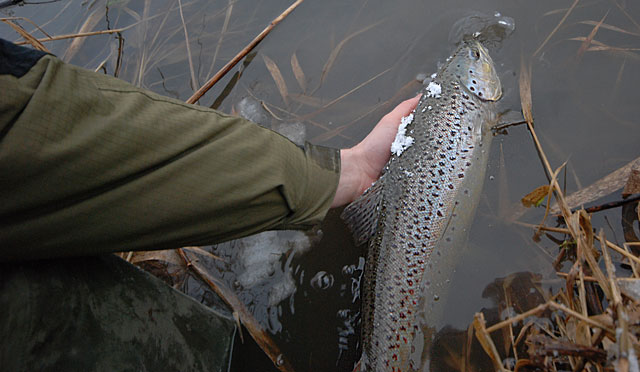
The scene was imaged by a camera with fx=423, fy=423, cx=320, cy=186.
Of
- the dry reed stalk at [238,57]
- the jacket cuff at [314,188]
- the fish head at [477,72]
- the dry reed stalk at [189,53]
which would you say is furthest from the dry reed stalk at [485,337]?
the dry reed stalk at [189,53]

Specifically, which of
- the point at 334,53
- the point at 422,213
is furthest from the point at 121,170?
the point at 334,53

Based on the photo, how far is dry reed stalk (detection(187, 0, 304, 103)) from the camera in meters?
2.99

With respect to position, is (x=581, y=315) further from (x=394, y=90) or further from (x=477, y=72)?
(x=394, y=90)

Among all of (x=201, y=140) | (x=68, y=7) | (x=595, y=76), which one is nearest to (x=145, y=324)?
A: (x=201, y=140)

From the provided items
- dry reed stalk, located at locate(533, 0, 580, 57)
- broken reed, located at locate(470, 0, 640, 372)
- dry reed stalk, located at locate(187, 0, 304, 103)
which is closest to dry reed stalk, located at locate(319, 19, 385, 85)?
dry reed stalk, located at locate(187, 0, 304, 103)

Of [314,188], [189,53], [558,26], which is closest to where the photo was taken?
[314,188]

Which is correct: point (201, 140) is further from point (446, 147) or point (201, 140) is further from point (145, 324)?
point (446, 147)

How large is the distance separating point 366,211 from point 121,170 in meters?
1.28

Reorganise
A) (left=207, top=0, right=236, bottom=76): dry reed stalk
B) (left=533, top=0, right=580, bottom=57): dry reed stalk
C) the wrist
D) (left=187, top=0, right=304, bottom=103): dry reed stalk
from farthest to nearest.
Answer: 1. (left=207, top=0, right=236, bottom=76): dry reed stalk
2. (left=187, top=0, right=304, bottom=103): dry reed stalk
3. (left=533, top=0, right=580, bottom=57): dry reed stalk
4. the wrist

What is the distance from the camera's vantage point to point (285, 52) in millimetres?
3301

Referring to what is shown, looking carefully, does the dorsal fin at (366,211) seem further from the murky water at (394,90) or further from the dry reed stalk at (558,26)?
the dry reed stalk at (558,26)

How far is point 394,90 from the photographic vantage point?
293 cm

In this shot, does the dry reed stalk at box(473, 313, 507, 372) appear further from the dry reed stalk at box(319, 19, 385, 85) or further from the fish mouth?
the dry reed stalk at box(319, 19, 385, 85)

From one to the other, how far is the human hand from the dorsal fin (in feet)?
0.46
